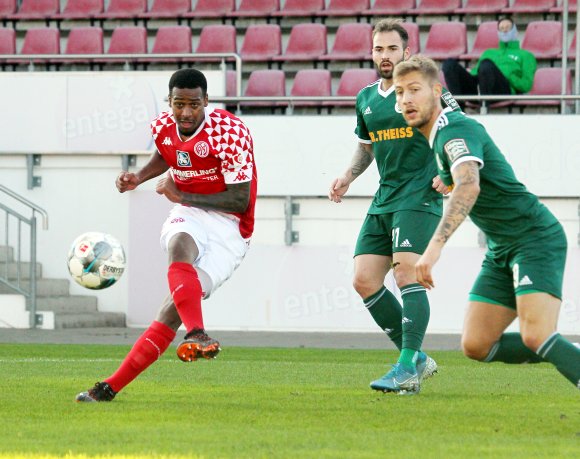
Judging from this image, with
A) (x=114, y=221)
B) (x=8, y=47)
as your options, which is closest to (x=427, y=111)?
(x=114, y=221)

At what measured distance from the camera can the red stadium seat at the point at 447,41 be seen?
18.7m

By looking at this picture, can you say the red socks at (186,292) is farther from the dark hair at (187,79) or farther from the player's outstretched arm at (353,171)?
the player's outstretched arm at (353,171)

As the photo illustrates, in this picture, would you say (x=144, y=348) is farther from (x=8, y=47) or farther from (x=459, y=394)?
(x=8, y=47)

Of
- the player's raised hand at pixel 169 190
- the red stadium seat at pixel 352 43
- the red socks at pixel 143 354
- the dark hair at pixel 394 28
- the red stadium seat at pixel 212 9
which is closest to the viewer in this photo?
the red socks at pixel 143 354

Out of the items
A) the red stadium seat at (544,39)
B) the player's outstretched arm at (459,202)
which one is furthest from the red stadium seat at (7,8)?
the player's outstretched arm at (459,202)

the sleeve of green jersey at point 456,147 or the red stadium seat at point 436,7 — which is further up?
the red stadium seat at point 436,7

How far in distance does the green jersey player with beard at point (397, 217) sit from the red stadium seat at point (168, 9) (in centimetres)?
1261

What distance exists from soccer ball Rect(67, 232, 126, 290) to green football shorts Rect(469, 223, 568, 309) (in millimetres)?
5839

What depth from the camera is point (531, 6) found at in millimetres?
19312

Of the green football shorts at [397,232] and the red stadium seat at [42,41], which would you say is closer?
the green football shorts at [397,232]

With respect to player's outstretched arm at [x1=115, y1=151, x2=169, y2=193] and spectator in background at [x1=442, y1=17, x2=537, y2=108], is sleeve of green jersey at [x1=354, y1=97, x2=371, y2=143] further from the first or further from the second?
spectator in background at [x1=442, y1=17, x2=537, y2=108]

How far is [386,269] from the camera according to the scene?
26.9 ft

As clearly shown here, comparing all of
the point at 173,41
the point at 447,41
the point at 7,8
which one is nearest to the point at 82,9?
the point at 7,8

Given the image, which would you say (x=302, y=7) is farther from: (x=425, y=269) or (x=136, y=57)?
(x=425, y=269)
